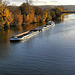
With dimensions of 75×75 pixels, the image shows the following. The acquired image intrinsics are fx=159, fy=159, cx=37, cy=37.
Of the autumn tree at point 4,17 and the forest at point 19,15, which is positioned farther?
the forest at point 19,15

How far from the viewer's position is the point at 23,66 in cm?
3014

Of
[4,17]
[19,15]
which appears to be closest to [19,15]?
[19,15]

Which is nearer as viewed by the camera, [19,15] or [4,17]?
[4,17]

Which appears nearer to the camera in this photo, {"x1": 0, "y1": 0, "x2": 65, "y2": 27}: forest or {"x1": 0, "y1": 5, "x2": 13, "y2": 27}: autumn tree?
{"x1": 0, "y1": 5, "x2": 13, "y2": 27}: autumn tree

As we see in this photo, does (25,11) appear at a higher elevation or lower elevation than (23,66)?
higher

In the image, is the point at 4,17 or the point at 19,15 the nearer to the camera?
the point at 4,17

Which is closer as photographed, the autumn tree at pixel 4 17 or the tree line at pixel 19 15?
the autumn tree at pixel 4 17

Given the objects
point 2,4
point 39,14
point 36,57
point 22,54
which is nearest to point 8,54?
point 22,54

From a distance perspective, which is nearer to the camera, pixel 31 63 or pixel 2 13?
pixel 31 63

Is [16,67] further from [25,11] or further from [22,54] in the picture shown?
[25,11]

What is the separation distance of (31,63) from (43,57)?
4.43 m

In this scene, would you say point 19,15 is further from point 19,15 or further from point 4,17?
point 4,17

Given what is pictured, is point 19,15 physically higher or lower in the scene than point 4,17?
higher

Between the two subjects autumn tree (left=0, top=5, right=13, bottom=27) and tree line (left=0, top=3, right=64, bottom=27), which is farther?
tree line (left=0, top=3, right=64, bottom=27)
